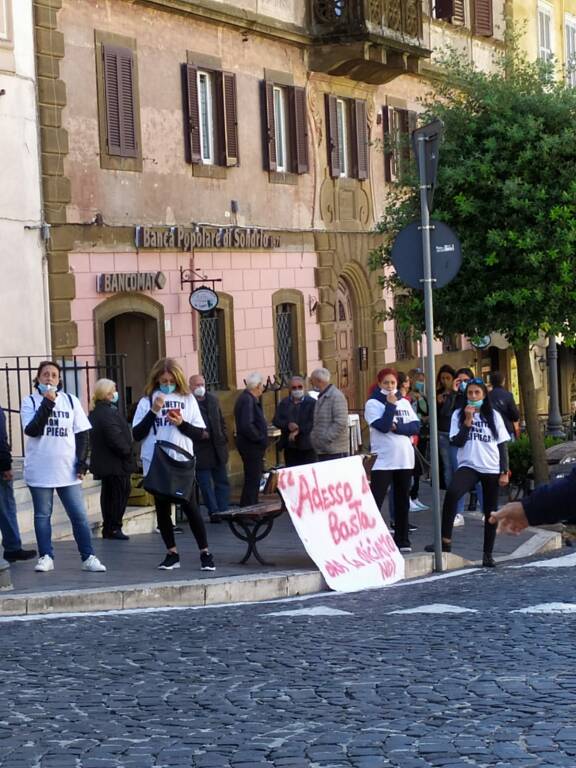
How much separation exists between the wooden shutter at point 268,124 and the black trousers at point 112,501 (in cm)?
1165

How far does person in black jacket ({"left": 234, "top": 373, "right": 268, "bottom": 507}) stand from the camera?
2111 centimetres

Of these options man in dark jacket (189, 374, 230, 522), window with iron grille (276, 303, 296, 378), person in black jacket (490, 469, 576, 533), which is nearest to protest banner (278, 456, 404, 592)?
man in dark jacket (189, 374, 230, 522)

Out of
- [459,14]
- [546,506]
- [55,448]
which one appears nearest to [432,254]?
[55,448]


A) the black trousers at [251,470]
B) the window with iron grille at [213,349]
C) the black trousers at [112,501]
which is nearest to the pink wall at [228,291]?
the window with iron grille at [213,349]

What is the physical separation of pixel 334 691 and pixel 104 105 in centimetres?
1649

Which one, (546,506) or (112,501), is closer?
(546,506)

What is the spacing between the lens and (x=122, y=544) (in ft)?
56.3

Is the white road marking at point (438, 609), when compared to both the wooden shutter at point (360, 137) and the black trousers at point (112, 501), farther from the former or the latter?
the wooden shutter at point (360, 137)

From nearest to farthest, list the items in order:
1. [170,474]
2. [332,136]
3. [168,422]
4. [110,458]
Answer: [170,474]
[168,422]
[110,458]
[332,136]

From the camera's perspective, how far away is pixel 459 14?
36.2 meters

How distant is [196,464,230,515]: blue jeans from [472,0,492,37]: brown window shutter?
62.5 ft

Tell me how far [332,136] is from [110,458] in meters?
14.1

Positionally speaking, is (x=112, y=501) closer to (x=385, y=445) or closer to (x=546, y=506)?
(x=385, y=445)

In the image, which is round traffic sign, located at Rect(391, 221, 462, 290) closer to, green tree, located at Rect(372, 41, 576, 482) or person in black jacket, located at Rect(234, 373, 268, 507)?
person in black jacket, located at Rect(234, 373, 268, 507)
